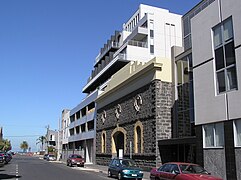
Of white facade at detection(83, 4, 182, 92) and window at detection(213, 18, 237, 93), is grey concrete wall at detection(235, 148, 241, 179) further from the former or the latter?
white facade at detection(83, 4, 182, 92)

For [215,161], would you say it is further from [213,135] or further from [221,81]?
[221,81]

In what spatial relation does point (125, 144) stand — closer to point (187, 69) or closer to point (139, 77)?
point (139, 77)

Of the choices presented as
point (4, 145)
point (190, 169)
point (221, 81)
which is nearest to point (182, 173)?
point (190, 169)

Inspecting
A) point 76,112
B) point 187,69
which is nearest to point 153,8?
point 76,112

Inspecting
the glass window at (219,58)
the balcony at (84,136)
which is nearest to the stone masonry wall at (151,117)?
the glass window at (219,58)

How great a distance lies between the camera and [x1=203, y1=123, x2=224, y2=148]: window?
18.3 metres

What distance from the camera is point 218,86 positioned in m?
18.9

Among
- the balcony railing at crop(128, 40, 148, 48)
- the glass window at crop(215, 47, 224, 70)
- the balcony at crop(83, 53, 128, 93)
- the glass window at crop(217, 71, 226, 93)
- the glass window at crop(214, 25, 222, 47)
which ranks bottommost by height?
the glass window at crop(217, 71, 226, 93)

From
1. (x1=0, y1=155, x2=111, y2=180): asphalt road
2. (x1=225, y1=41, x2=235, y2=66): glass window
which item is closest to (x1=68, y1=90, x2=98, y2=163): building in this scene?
(x1=0, y1=155, x2=111, y2=180): asphalt road

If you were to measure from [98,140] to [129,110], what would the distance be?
11956mm

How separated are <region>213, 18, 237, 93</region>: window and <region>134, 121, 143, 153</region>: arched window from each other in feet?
40.3

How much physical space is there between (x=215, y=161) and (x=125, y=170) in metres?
5.92

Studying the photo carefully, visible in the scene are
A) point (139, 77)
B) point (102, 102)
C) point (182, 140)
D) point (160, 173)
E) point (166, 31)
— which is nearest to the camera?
point (160, 173)

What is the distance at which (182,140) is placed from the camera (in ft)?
75.7
